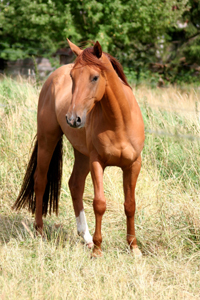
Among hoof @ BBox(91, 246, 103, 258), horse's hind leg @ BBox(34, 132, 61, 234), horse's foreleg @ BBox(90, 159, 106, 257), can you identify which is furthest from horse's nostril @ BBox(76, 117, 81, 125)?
horse's hind leg @ BBox(34, 132, 61, 234)

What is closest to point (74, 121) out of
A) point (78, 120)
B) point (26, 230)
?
point (78, 120)

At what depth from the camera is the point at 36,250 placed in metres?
3.58

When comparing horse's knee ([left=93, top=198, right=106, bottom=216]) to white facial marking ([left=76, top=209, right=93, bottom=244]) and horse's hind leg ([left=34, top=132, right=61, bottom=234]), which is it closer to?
white facial marking ([left=76, top=209, right=93, bottom=244])

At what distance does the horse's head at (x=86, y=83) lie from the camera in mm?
2844

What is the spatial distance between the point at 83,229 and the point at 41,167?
2.84ft

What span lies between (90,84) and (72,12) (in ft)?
37.3

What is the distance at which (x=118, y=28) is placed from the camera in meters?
12.9

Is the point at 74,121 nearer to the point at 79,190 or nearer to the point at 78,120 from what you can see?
the point at 78,120

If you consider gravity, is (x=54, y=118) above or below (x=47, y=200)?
above

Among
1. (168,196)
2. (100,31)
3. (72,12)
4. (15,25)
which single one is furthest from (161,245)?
(15,25)

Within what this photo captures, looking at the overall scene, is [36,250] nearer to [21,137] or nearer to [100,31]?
[21,137]

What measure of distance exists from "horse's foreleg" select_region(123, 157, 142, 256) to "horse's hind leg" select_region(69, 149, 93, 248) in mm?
589

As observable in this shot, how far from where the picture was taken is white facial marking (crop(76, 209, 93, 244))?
4060 mm

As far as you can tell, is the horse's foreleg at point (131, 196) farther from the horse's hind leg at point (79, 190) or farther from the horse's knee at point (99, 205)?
the horse's hind leg at point (79, 190)
